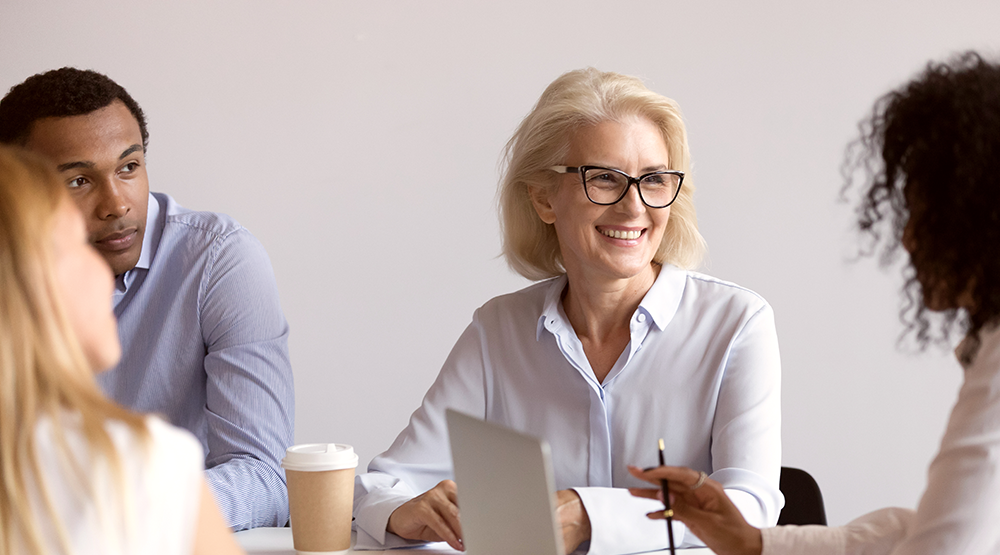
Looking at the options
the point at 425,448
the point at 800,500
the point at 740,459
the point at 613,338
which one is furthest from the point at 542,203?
the point at 800,500

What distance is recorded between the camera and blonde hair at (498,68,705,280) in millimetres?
1774

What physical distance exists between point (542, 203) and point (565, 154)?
149mm

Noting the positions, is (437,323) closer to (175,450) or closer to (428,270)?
(428,270)

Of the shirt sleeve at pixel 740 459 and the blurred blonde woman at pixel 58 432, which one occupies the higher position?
the blurred blonde woman at pixel 58 432

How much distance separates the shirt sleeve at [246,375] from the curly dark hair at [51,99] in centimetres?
39

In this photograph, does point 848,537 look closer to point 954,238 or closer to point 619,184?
point 954,238

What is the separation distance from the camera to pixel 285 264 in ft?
8.98

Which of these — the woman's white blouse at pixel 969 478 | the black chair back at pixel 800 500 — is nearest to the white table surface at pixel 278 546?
the black chair back at pixel 800 500

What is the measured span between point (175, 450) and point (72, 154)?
4.28 feet

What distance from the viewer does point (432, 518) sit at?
137 centimetres

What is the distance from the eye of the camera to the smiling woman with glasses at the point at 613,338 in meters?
1.66

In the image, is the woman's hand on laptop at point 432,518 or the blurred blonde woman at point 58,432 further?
the woman's hand on laptop at point 432,518

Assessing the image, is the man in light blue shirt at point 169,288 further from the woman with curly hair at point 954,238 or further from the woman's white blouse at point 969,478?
the woman's white blouse at point 969,478

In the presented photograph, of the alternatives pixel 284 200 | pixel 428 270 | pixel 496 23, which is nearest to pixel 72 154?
pixel 284 200
